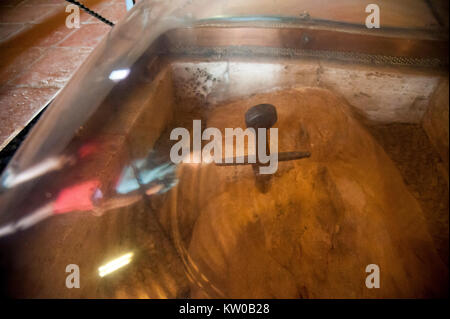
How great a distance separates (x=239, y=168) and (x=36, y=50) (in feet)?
12.0

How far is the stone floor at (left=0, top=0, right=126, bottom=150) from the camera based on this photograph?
260 centimetres

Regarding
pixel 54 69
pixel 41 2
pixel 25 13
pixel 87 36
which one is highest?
pixel 41 2

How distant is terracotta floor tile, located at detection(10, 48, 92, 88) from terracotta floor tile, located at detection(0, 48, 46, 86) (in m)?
0.10

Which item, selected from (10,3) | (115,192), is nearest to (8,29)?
(10,3)

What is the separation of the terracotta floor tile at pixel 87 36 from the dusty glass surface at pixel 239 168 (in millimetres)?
2033

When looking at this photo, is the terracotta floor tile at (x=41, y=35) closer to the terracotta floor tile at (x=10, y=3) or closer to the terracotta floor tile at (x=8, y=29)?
the terracotta floor tile at (x=8, y=29)

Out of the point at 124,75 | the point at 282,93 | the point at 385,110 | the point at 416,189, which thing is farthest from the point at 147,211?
the point at 385,110

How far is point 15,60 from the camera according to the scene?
10.8ft

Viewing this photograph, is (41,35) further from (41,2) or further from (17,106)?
(17,106)

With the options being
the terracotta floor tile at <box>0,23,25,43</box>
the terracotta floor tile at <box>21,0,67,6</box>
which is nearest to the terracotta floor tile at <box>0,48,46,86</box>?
the terracotta floor tile at <box>0,23,25,43</box>

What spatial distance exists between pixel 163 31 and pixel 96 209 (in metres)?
1.49

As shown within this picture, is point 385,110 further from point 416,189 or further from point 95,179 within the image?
point 95,179

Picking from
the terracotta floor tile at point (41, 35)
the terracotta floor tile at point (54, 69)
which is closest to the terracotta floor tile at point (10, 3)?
the terracotta floor tile at point (41, 35)
